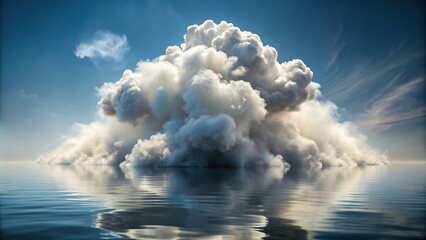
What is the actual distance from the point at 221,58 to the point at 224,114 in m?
32.5

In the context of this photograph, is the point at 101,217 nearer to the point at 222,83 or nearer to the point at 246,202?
the point at 246,202

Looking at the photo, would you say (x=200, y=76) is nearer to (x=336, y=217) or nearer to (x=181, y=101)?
(x=181, y=101)

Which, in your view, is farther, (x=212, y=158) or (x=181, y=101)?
(x=181, y=101)

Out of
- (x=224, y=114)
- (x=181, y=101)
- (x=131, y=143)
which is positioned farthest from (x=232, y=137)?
(x=131, y=143)

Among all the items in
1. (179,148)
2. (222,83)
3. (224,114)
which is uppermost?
(222,83)

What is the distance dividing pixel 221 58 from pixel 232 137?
36.8 m

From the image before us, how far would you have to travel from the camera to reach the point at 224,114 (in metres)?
121

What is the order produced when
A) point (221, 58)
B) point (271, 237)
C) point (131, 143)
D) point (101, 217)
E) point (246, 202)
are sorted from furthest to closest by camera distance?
point (131, 143), point (221, 58), point (246, 202), point (101, 217), point (271, 237)

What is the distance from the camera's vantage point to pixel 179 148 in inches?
5005

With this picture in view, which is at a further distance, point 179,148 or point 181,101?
point 181,101

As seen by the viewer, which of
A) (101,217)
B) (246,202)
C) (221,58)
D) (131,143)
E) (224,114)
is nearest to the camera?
(101,217)

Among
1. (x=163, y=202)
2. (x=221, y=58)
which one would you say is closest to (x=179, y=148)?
(x=221, y=58)

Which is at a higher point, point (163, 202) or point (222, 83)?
point (222, 83)

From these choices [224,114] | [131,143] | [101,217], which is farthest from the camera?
[131,143]
